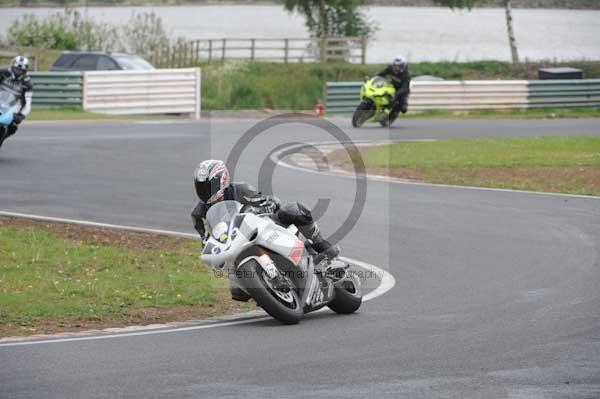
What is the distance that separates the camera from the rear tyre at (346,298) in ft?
32.0

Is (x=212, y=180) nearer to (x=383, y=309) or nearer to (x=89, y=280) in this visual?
(x=383, y=309)

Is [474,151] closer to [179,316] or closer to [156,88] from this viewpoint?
[156,88]

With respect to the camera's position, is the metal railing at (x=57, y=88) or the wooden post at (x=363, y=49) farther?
the wooden post at (x=363, y=49)

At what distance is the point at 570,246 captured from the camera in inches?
525

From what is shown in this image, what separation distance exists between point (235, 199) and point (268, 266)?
69 cm

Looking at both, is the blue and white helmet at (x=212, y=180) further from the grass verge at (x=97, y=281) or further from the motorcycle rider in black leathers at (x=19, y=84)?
the motorcycle rider in black leathers at (x=19, y=84)

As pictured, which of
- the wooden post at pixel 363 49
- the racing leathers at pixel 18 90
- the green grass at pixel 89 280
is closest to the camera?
the green grass at pixel 89 280

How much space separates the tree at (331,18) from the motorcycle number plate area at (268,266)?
153 feet

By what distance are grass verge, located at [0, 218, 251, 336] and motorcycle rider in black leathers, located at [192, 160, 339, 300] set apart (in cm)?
112

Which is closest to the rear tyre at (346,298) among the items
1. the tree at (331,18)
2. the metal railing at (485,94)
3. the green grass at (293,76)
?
the metal railing at (485,94)

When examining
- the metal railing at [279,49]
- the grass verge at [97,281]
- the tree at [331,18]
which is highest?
the tree at [331,18]

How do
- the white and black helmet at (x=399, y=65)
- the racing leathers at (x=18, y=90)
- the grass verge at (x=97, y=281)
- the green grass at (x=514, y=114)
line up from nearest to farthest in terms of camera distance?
the grass verge at (x=97, y=281) < the racing leathers at (x=18, y=90) < the white and black helmet at (x=399, y=65) < the green grass at (x=514, y=114)

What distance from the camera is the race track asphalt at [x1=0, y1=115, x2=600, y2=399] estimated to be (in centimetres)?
712

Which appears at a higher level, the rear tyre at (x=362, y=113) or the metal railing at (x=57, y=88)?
the metal railing at (x=57, y=88)
